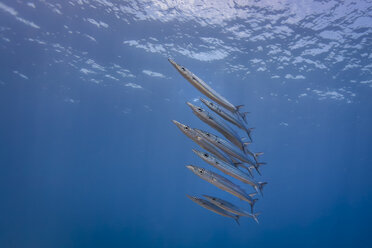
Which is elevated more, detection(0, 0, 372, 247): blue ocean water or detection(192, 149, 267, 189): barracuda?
detection(0, 0, 372, 247): blue ocean water

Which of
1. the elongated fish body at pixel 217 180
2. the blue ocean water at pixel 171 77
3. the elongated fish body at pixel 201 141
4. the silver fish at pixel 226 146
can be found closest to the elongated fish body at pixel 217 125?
the silver fish at pixel 226 146

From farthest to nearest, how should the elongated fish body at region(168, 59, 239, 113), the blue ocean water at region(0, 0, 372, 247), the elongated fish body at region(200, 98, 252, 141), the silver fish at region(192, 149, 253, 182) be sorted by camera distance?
1. the blue ocean water at region(0, 0, 372, 247)
2. the elongated fish body at region(200, 98, 252, 141)
3. the silver fish at region(192, 149, 253, 182)
4. the elongated fish body at region(168, 59, 239, 113)

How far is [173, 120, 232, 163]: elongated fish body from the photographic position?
238 centimetres

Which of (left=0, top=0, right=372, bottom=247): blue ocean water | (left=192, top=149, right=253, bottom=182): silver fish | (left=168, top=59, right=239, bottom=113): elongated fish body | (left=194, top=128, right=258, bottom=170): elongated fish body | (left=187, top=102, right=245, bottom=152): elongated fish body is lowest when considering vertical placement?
(left=192, top=149, right=253, bottom=182): silver fish

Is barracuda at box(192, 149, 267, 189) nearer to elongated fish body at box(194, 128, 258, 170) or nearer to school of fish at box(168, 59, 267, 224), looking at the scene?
school of fish at box(168, 59, 267, 224)

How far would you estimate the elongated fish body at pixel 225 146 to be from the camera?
8.36 feet

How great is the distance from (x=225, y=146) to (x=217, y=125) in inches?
10.7

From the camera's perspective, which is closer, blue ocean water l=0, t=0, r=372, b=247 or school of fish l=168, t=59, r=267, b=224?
school of fish l=168, t=59, r=267, b=224

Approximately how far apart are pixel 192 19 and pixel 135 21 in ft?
13.4

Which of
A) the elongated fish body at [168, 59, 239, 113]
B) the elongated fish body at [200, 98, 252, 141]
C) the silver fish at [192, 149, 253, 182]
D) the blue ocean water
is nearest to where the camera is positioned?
the elongated fish body at [168, 59, 239, 113]

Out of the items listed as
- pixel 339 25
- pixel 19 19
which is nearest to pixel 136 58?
pixel 19 19

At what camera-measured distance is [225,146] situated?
2.67 meters

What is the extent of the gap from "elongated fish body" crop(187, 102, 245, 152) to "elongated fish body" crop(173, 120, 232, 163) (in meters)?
0.22

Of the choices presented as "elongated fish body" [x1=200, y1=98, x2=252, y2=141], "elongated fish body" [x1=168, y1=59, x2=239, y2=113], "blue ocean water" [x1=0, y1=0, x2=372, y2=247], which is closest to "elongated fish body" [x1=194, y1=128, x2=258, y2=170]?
"elongated fish body" [x1=200, y1=98, x2=252, y2=141]
